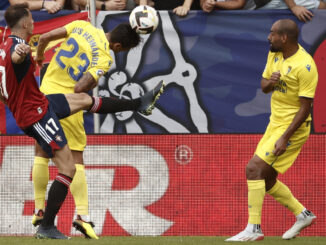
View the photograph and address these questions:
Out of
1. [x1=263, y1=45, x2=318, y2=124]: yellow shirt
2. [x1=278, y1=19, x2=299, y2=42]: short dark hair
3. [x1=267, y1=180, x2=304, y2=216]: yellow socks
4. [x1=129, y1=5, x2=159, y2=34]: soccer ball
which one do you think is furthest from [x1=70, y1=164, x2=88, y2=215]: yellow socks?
[x1=278, y1=19, x2=299, y2=42]: short dark hair

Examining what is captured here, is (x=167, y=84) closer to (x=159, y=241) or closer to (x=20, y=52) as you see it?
(x=159, y=241)

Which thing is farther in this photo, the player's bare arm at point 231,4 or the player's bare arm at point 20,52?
the player's bare arm at point 231,4

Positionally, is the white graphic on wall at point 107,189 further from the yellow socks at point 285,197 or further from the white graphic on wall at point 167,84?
the yellow socks at point 285,197

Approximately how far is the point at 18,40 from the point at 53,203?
1517mm

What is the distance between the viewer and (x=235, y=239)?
836 cm

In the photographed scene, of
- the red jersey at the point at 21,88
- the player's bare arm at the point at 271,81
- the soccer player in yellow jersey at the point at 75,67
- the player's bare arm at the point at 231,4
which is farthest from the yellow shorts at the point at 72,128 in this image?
the player's bare arm at the point at 231,4

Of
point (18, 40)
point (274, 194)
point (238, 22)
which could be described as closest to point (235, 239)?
point (274, 194)

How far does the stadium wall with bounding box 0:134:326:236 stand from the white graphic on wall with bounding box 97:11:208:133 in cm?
121

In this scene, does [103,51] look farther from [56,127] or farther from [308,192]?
[308,192]

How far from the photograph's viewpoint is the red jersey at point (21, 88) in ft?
25.5

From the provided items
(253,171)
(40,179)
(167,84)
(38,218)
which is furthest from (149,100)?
(167,84)

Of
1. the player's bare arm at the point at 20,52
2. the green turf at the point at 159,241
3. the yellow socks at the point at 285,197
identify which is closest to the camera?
the player's bare arm at the point at 20,52

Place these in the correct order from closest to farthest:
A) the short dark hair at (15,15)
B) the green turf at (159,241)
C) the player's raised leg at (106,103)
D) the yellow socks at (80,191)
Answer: the short dark hair at (15,15) < the green turf at (159,241) < the player's raised leg at (106,103) < the yellow socks at (80,191)

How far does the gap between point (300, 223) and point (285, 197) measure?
0.30m
